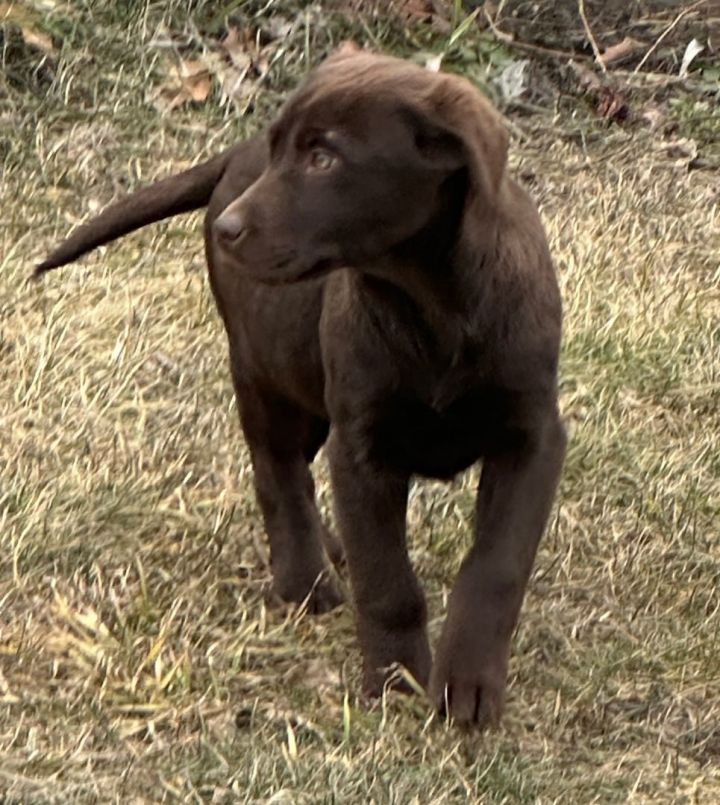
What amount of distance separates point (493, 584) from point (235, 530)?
3.58 ft

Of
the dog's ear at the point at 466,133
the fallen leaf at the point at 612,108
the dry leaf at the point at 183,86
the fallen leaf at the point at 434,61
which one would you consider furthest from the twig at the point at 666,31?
the dog's ear at the point at 466,133

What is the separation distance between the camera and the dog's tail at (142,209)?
13.9 ft

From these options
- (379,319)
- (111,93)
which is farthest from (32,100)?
(379,319)

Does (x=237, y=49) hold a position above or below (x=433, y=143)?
below

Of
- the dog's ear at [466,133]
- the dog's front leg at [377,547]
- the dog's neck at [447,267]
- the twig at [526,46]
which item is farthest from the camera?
the twig at [526,46]

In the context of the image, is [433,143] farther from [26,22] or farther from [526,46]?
[526,46]

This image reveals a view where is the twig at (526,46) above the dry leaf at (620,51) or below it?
above

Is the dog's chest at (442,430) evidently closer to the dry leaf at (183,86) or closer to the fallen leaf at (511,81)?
the dry leaf at (183,86)

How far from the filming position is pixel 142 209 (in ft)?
14.0

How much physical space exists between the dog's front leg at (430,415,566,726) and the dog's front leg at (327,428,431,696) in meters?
0.12

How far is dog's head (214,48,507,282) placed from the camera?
3.20 metres

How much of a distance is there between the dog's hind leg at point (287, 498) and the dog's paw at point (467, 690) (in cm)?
70

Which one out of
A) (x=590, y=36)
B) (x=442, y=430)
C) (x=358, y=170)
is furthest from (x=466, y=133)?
(x=590, y=36)

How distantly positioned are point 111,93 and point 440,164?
3591 millimetres
